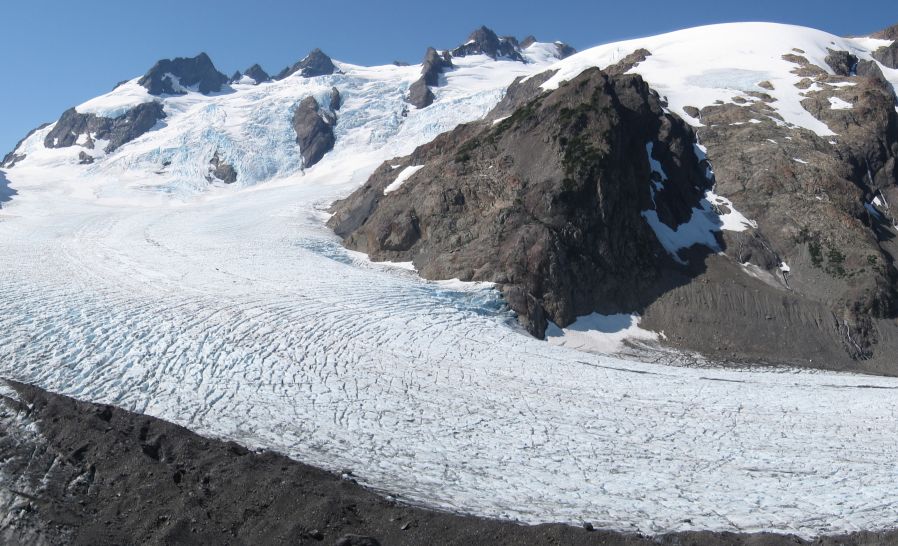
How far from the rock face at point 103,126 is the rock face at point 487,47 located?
5455 cm

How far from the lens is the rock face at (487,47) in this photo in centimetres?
11562

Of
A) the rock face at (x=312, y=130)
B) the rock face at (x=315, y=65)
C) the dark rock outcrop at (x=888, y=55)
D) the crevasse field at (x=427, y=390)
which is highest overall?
the rock face at (x=315, y=65)

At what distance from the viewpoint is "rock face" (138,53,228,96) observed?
314 feet

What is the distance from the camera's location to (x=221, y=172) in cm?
6500

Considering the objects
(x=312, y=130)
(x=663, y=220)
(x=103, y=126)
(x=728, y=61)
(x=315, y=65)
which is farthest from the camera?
(x=315, y=65)

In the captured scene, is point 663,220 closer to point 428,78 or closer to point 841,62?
point 841,62

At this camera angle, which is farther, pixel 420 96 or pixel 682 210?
pixel 420 96

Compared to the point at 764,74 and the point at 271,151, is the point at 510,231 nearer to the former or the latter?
the point at 764,74

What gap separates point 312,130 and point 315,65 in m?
49.0

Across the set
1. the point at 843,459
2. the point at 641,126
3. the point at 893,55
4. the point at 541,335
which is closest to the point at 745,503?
the point at 843,459

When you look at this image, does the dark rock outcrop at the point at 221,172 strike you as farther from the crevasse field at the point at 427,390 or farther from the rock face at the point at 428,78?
the crevasse field at the point at 427,390

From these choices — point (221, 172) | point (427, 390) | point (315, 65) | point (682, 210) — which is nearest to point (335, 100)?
point (221, 172)

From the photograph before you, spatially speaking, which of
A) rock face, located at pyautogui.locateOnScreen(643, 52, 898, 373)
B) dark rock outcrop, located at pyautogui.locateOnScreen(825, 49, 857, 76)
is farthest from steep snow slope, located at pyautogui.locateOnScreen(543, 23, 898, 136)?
rock face, located at pyautogui.locateOnScreen(643, 52, 898, 373)

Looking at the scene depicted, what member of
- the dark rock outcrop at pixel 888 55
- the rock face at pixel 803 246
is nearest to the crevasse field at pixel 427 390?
the rock face at pixel 803 246
